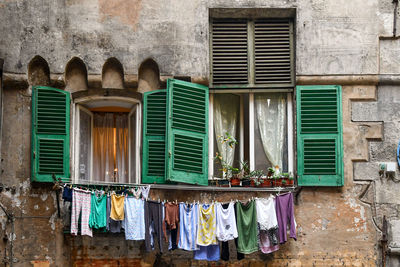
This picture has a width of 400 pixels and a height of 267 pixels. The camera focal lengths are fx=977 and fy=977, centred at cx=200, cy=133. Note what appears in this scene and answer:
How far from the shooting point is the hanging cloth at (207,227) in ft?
50.2

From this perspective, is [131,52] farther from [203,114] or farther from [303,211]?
[303,211]

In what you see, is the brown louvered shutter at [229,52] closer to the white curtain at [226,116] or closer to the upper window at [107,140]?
the white curtain at [226,116]

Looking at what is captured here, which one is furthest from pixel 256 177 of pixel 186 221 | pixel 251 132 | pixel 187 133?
pixel 186 221

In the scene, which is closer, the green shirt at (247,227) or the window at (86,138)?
the green shirt at (247,227)

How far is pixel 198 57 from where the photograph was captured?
652 inches

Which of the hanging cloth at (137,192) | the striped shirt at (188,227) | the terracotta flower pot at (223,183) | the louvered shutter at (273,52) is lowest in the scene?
the striped shirt at (188,227)

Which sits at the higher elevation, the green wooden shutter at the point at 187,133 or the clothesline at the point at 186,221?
the green wooden shutter at the point at 187,133

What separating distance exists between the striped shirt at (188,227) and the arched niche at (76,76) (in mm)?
2797

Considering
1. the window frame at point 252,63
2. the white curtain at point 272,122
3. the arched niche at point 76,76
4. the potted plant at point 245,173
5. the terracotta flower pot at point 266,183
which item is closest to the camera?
the terracotta flower pot at point 266,183

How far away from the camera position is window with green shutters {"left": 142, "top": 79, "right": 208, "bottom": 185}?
52.6ft

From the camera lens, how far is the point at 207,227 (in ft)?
50.5

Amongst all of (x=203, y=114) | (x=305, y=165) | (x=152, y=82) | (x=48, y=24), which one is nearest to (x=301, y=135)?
(x=305, y=165)

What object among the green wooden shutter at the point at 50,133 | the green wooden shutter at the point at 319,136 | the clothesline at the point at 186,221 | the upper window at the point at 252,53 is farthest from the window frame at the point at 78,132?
the green wooden shutter at the point at 319,136

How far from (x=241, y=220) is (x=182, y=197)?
1.19 meters
